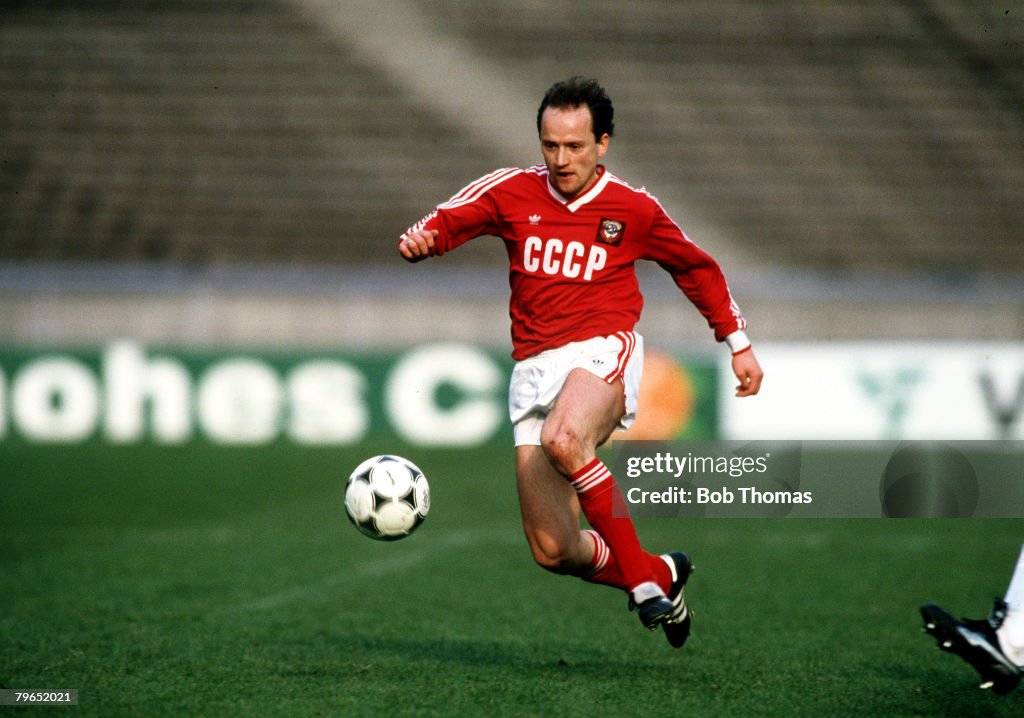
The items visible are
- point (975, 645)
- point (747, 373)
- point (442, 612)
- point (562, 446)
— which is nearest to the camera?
point (975, 645)

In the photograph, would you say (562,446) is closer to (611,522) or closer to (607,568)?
(611,522)

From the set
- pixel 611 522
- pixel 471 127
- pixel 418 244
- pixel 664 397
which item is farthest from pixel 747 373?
pixel 471 127

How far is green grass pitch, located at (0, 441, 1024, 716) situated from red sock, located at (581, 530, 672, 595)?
319mm

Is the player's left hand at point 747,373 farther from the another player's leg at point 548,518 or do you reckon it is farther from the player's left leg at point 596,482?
the another player's leg at point 548,518

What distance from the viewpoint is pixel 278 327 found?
50.2 feet

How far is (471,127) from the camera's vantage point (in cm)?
1772

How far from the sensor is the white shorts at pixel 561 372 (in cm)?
498

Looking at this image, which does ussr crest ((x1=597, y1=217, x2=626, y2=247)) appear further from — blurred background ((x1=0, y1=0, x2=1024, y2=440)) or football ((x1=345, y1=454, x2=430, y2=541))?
blurred background ((x1=0, y1=0, x2=1024, y2=440))

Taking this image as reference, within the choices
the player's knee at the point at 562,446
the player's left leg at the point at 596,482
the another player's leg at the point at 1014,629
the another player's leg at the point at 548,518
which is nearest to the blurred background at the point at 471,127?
the another player's leg at the point at 548,518

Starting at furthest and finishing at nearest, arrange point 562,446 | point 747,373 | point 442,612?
point 442,612 < point 747,373 < point 562,446

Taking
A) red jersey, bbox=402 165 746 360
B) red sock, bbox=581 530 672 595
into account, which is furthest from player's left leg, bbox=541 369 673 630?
red jersey, bbox=402 165 746 360

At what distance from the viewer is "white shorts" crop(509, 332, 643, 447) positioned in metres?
4.98

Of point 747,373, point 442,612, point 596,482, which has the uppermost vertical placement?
point 747,373

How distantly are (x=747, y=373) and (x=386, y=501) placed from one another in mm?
1416
